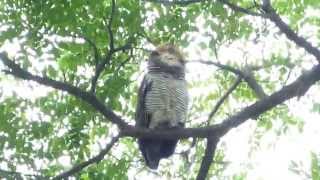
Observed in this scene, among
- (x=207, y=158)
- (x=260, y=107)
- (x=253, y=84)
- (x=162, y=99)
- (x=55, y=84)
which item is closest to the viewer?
(x=55, y=84)

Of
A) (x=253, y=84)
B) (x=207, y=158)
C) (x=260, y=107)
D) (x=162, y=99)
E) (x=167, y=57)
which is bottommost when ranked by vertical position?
(x=207, y=158)

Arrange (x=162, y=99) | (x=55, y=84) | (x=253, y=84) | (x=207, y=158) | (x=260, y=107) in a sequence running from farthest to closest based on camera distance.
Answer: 1. (x=162, y=99)
2. (x=253, y=84)
3. (x=207, y=158)
4. (x=260, y=107)
5. (x=55, y=84)

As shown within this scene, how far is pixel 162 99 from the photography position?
6.43 metres

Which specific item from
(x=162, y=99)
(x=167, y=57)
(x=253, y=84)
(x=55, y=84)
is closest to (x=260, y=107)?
Result: (x=253, y=84)

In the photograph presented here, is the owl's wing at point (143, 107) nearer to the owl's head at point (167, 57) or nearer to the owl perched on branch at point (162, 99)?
the owl perched on branch at point (162, 99)

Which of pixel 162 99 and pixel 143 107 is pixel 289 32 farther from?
pixel 143 107

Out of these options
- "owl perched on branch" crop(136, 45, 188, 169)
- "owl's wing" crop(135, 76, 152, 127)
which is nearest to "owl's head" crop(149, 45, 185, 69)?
"owl perched on branch" crop(136, 45, 188, 169)

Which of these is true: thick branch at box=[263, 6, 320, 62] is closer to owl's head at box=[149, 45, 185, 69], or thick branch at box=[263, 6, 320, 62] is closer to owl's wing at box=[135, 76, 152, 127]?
owl's head at box=[149, 45, 185, 69]

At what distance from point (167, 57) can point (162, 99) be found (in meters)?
0.49

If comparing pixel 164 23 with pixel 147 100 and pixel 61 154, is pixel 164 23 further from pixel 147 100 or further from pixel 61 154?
pixel 61 154

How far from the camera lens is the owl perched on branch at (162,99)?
21.0ft

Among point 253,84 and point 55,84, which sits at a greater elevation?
point 253,84

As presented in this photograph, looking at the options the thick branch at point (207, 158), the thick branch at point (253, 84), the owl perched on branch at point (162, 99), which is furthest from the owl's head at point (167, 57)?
the thick branch at point (207, 158)

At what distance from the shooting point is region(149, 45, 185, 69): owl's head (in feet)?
21.3
